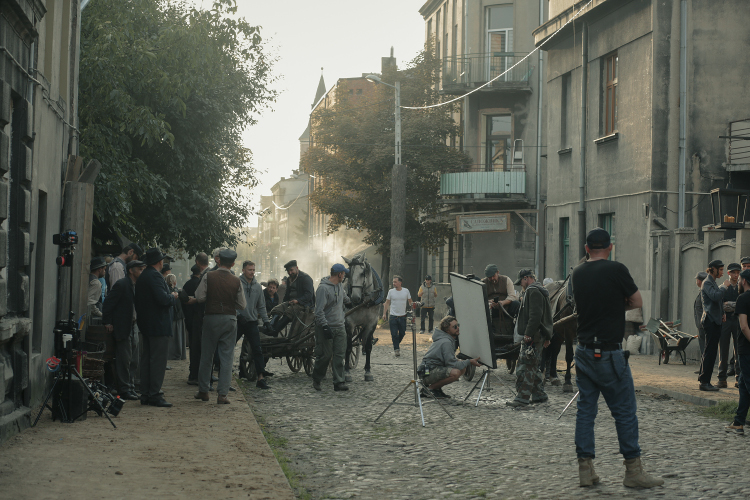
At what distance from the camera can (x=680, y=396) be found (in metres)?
12.6

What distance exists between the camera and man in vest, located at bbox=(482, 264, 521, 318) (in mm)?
14383

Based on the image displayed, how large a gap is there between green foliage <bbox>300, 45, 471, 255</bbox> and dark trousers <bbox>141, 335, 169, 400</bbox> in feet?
87.2

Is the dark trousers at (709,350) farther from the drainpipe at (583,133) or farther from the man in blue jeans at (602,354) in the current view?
the drainpipe at (583,133)

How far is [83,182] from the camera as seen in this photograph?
11742 millimetres

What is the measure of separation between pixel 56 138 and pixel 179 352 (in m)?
8.05

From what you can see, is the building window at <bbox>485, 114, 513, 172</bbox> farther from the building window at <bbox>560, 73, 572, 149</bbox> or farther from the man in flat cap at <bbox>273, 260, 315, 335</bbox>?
the man in flat cap at <bbox>273, 260, 315, 335</bbox>

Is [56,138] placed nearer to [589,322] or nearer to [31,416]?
[31,416]

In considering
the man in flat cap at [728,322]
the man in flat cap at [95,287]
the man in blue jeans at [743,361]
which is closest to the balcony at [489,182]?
the man in flat cap at [728,322]

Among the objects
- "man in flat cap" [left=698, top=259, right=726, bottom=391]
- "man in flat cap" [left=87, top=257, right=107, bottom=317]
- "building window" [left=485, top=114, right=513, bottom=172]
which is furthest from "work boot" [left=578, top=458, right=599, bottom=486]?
"building window" [left=485, top=114, right=513, bottom=172]

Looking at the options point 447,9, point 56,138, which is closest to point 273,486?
point 56,138

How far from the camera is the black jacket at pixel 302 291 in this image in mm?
15402

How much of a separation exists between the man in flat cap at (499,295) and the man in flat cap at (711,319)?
2.85 m

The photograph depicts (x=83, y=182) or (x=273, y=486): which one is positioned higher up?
(x=83, y=182)

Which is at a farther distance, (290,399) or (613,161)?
(613,161)
